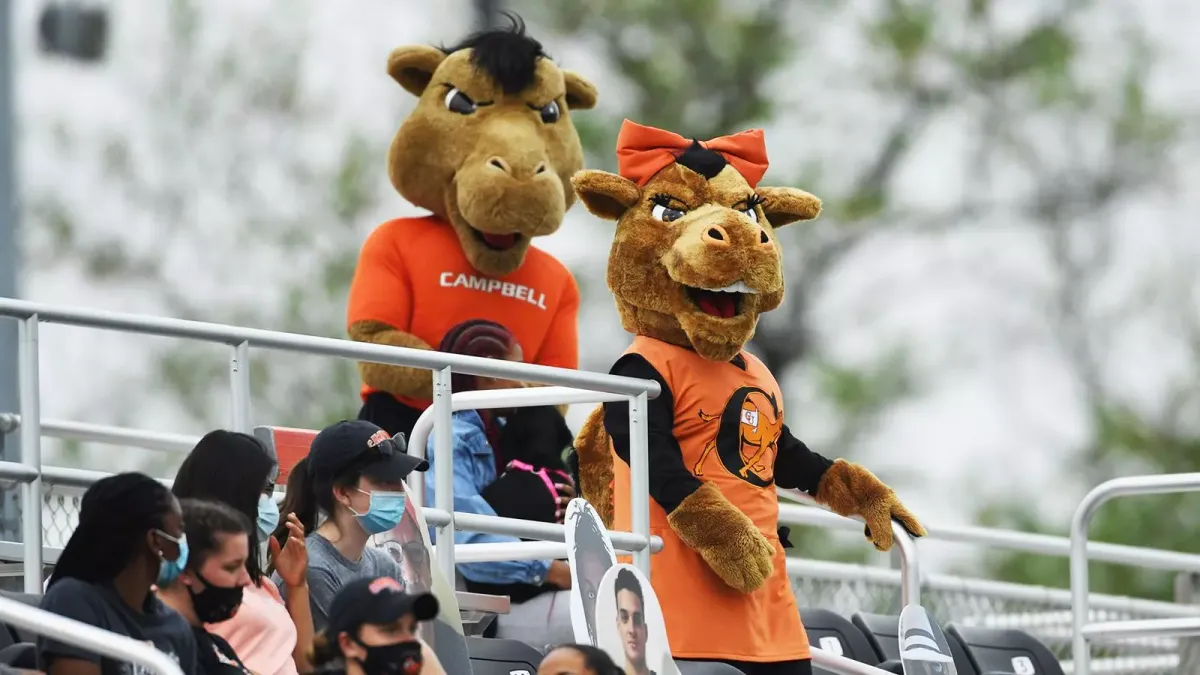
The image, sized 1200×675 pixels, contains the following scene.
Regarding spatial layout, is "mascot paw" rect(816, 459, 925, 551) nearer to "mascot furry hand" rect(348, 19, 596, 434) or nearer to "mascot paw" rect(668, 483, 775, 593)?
"mascot paw" rect(668, 483, 775, 593)

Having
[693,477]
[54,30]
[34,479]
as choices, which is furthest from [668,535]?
[54,30]

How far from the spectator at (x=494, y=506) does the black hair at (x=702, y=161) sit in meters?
0.88

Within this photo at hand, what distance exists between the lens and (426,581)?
5.66 meters

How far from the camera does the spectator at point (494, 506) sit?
720 cm

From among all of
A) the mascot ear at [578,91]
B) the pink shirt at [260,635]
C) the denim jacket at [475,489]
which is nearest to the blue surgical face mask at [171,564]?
the pink shirt at [260,635]

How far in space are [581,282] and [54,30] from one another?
33.2 feet

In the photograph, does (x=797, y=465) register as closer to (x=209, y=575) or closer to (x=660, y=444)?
(x=660, y=444)

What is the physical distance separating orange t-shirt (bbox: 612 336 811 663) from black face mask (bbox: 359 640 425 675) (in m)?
1.79

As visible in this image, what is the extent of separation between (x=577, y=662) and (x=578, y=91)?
12.1ft

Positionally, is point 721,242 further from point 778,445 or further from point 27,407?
point 27,407

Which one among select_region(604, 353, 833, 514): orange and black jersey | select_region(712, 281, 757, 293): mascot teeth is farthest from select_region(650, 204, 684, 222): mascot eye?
select_region(604, 353, 833, 514): orange and black jersey

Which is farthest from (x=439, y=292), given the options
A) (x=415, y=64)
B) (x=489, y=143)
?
(x=415, y=64)

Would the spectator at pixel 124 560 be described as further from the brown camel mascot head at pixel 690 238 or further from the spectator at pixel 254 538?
the brown camel mascot head at pixel 690 238

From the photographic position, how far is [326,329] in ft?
67.2
